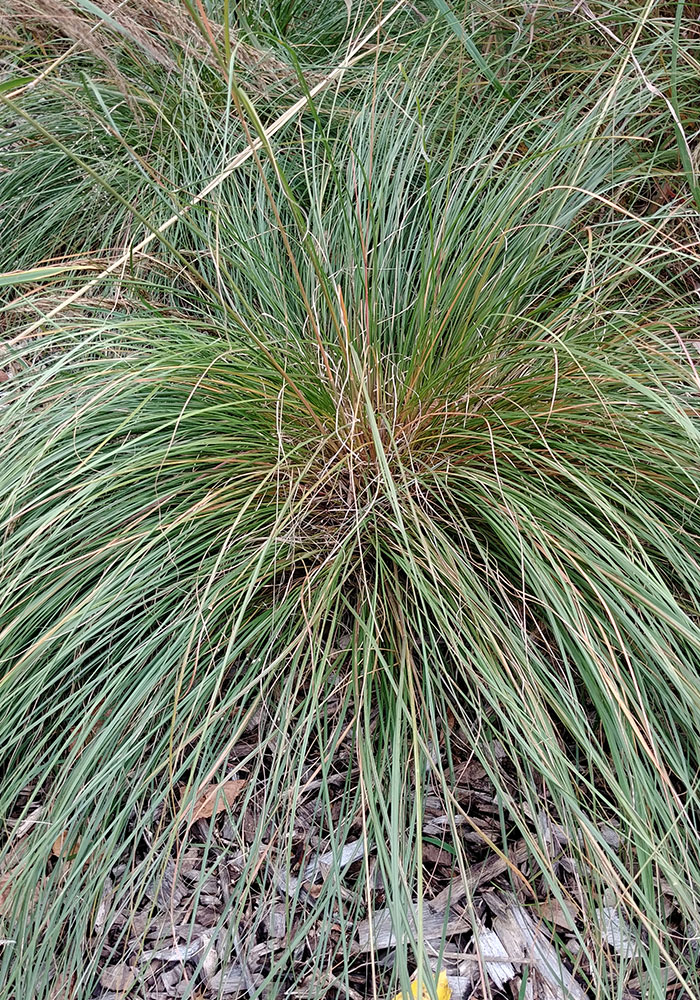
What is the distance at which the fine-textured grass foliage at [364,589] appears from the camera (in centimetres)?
143

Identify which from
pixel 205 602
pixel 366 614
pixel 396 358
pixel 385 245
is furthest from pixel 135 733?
pixel 385 245

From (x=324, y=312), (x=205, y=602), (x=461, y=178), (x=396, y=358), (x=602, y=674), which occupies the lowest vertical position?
(x=602, y=674)

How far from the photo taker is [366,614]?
1670 millimetres

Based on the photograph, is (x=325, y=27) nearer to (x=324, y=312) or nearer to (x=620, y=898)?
(x=324, y=312)

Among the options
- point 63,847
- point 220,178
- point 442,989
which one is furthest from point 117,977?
point 220,178

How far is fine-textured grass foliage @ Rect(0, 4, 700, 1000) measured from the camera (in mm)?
1432

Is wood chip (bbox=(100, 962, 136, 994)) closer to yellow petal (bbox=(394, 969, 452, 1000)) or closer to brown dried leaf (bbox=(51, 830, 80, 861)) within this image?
brown dried leaf (bbox=(51, 830, 80, 861))

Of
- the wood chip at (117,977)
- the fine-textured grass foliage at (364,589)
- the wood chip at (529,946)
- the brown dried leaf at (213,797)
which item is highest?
the fine-textured grass foliage at (364,589)

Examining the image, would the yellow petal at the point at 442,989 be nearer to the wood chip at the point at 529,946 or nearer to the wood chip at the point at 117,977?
the wood chip at the point at 529,946

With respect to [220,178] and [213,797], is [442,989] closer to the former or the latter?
[213,797]

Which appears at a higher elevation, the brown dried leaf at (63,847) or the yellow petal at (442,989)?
Result: the brown dried leaf at (63,847)

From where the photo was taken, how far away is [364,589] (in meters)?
1.66

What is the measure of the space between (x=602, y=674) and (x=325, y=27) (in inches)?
104

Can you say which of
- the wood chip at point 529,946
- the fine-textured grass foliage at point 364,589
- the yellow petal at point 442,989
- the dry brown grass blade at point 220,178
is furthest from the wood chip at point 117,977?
the dry brown grass blade at point 220,178
